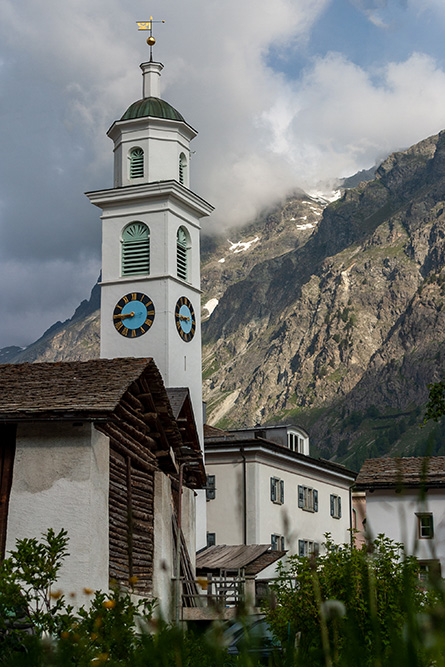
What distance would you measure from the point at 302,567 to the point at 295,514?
3817 cm

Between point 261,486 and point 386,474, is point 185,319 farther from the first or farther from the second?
point 386,474

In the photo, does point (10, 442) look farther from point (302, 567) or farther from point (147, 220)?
point (147, 220)

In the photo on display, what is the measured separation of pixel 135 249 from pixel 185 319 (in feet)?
14.2

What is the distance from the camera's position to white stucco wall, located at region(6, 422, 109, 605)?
18016 millimetres

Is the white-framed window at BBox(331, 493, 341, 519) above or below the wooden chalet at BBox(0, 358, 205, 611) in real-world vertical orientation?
above

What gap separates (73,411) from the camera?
1775 cm

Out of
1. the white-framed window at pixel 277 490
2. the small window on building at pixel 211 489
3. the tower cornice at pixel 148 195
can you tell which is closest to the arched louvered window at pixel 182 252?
the tower cornice at pixel 148 195

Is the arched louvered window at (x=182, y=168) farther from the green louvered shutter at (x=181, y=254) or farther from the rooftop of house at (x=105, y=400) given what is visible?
the rooftop of house at (x=105, y=400)

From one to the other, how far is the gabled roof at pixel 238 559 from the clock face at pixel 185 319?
10.2 metres

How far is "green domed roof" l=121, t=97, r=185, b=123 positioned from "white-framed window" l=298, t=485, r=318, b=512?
21232 millimetres

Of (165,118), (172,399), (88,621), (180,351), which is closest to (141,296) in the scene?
(180,351)

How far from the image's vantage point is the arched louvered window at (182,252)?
47625 mm

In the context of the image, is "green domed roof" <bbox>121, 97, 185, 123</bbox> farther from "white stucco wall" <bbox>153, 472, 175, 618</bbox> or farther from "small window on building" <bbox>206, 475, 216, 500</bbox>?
"white stucco wall" <bbox>153, 472, 175, 618</bbox>

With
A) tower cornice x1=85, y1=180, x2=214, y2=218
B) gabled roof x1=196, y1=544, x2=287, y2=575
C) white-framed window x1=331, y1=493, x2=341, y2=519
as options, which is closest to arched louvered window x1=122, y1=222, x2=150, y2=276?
tower cornice x1=85, y1=180, x2=214, y2=218
